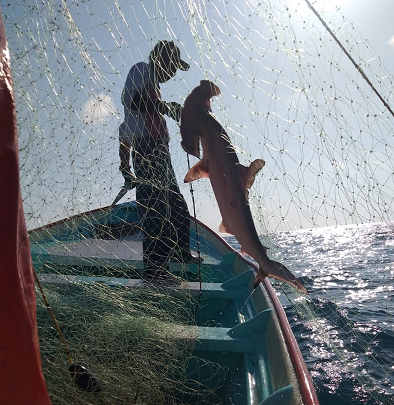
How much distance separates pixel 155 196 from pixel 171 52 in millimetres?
2128

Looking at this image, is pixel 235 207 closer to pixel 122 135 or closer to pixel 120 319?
pixel 120 319

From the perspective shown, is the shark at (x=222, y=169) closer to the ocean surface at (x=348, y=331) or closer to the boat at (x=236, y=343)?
the boat at (x=236, y=343)

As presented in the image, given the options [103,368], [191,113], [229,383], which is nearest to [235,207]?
[191,113]

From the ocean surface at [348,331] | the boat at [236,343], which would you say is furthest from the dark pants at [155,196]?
the ocean surface at [348,331]

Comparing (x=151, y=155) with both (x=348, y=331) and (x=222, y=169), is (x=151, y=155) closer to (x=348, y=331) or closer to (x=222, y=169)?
(x=222, y=169)

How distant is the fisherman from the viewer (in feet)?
14.9

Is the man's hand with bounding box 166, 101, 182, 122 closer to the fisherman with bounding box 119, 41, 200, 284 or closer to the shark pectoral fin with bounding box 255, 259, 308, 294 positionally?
the fisherman with bounding box 119, 41, 200, 284

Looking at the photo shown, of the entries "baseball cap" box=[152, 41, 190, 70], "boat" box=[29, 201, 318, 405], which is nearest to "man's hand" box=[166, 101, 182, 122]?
"baseball cap" box=[152, 41, 190, 70]

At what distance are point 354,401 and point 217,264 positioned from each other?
3.58 m

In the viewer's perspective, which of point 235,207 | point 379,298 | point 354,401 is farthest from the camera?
point 379,298

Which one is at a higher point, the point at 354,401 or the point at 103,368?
the point at 103,368

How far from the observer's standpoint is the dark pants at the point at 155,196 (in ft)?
16.8

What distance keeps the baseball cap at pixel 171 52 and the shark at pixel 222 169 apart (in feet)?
5.38

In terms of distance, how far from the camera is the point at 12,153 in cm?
130
